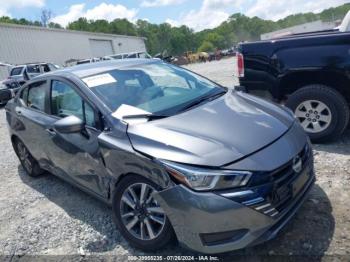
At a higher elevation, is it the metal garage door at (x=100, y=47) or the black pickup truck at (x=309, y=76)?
the metal garage door at (x=100, y=47)

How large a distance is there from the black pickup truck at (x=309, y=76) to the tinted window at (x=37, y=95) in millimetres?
2852

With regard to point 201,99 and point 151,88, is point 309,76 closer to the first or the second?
point 201,99

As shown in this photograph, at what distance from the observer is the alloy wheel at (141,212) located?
2727 millimetres

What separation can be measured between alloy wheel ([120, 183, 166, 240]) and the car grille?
0.70 metres

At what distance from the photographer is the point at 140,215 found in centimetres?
287

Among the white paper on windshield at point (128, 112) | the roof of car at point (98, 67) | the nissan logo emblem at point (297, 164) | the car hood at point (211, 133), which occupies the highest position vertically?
the roof of car at point (98, 67)

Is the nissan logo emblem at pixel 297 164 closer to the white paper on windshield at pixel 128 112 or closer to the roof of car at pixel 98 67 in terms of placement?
the white paper on windshield at pixel 128 112

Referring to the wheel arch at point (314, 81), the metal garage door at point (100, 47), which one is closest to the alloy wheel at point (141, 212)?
the wheel arch at point (314, 81)

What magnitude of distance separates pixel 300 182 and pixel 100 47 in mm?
49548

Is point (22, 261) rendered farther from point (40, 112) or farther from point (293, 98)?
point (293, 98)

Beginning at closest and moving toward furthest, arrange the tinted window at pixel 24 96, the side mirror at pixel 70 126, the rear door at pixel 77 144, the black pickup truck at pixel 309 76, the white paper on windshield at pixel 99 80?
the side mirror at pixel 70 126 < the rear door at pixel 77 144 < the white paper on windshield at pixel 99 80 < the black pickup truck at pixel 309 76 < the tinted window at pixel 24 96

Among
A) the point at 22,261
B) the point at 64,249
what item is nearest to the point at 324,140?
the point at 64,249

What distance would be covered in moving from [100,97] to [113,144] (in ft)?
1.89

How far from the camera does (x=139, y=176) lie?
271 cm
